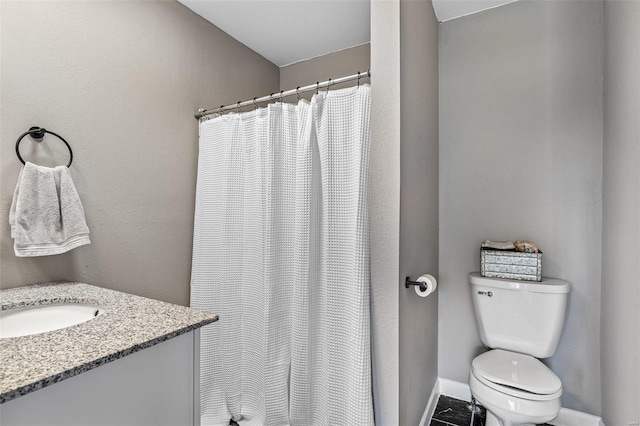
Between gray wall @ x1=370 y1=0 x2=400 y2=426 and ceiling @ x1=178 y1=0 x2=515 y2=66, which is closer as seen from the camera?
gray wall @ x1=370 y1=0 x2=400 y2=426

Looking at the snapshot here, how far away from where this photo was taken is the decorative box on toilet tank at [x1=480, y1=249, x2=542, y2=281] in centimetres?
167

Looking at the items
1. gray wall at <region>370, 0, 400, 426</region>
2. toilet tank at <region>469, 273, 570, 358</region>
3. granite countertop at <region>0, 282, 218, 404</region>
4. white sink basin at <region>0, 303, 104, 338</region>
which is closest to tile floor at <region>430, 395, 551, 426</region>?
toilet tank at <region>469, 273, 570, 358</region>

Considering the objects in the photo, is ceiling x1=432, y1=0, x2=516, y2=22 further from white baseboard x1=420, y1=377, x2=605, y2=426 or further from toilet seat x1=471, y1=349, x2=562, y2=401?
white baseboard x1=420, y1=377, x2=605, y2=426

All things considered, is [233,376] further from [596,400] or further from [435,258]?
[596,400]

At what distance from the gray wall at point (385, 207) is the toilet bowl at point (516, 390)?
0.50 metres

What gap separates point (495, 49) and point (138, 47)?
2.06 meters

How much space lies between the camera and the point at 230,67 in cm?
213

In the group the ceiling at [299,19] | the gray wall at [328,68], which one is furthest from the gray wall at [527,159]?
the gray wall at [328,68]

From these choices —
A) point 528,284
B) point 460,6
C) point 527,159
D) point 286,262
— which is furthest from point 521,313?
point 460,6

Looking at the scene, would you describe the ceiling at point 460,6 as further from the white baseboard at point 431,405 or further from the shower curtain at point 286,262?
the white baseboard at point 431,405

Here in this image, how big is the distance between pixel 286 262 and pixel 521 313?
1.30 m

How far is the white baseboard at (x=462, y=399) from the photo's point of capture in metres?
1.65

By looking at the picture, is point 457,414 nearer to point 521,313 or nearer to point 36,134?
point 521,313

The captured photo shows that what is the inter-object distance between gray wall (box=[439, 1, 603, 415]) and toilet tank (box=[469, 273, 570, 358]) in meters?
0.18
